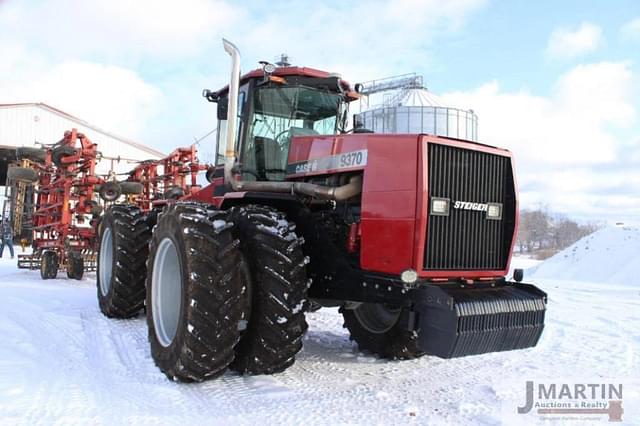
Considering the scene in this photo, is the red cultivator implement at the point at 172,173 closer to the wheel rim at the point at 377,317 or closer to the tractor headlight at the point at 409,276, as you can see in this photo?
the wheel rim at the point at 377,317

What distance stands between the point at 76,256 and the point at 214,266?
7927 mm

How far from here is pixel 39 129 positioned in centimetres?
2477

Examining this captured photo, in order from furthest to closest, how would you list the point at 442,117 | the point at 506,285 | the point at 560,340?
the point at 442,117, the point at 560,340, the point at 506,285

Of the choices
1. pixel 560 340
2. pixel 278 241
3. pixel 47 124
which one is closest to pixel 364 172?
pixel 278 241

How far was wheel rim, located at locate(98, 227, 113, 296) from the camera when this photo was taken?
728 centimetres

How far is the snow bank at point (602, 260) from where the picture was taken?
51.6 ft

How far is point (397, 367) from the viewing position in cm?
485

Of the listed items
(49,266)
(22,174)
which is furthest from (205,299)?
(22,174)

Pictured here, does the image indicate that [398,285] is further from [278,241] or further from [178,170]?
[178,170]

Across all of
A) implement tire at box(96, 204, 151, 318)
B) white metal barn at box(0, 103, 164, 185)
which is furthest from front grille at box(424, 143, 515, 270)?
white metal barn at box(0, 103, 164, 185)

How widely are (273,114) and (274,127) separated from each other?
0.43ft

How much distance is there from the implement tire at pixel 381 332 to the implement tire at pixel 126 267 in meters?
2.86

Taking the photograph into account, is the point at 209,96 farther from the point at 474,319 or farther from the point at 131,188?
the point at 131,188

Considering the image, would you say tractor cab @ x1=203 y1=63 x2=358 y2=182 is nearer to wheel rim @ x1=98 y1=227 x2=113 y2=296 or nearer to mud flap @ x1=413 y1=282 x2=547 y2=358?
mud flap @ x1=413 y1=282 x2=547 y2=358
